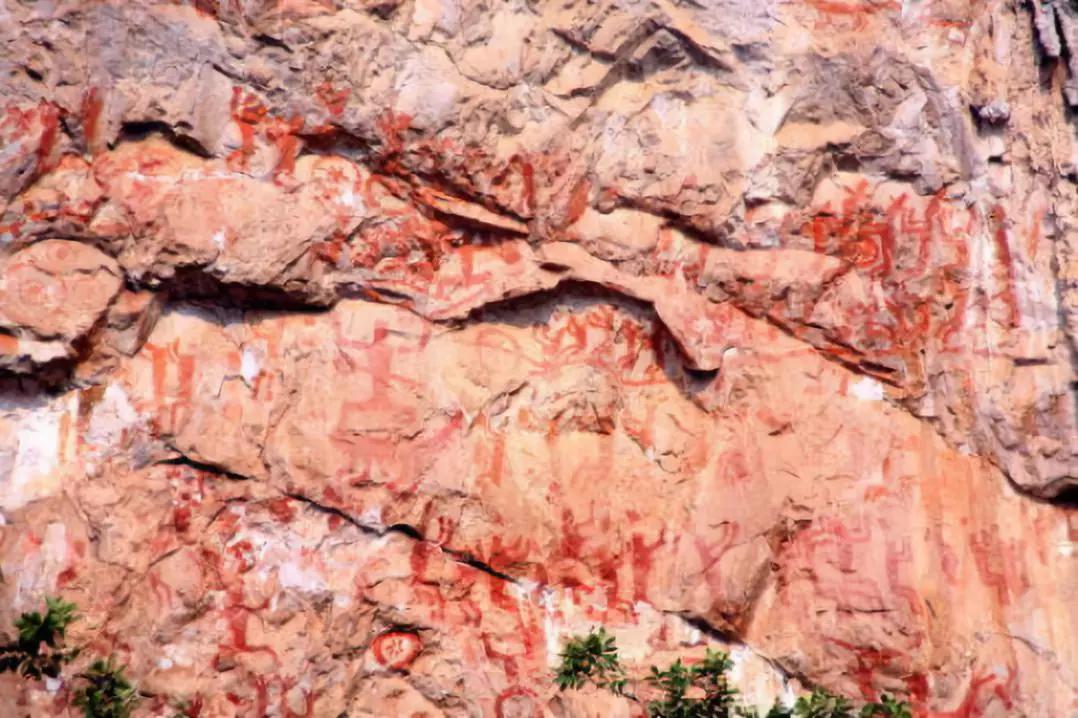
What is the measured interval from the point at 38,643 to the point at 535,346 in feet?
10.7

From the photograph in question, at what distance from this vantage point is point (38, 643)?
22.3 ft

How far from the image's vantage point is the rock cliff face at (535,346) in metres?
7.88

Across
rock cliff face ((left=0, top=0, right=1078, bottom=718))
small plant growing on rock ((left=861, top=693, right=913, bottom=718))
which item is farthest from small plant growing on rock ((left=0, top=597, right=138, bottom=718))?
small plant growing on rock ((left=861, top=693, right=913, bottom=718))

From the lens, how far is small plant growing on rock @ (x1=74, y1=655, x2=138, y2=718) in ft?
22.4

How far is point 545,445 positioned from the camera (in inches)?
329

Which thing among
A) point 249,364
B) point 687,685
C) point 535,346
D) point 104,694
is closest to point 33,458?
point 249,364

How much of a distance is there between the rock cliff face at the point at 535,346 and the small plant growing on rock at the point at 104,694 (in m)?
0.55

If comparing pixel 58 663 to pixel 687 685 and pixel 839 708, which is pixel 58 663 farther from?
pixel 839 708

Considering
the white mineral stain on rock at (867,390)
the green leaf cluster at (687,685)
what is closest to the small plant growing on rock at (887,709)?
the green leaf cluster at (687,685)

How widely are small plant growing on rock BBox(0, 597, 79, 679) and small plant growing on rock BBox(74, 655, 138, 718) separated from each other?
17 cm

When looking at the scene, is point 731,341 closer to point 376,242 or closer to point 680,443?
point 680,443

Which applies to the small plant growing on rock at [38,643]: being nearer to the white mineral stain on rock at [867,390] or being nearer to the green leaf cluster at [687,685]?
the green leaf cluster at [687,685]

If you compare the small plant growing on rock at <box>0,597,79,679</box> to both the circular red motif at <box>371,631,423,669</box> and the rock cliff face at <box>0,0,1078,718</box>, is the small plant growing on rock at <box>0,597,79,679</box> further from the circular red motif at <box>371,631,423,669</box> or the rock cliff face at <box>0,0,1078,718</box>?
the circular red motif at <box>371,631,423,669</box>

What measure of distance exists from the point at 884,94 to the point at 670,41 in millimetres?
1373
